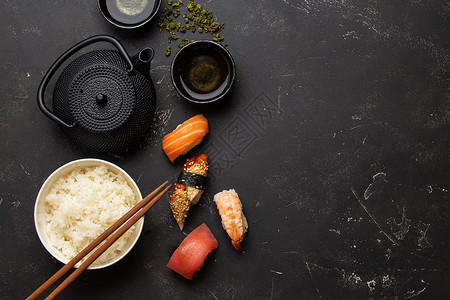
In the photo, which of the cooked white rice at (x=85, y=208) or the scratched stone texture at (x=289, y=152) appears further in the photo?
the scratched stone texture at (x=289, y=152)

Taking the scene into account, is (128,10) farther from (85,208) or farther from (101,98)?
(85,208)

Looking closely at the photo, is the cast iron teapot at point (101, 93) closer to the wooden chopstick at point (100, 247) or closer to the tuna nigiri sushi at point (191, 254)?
the wooden chopstick at point (100, 247)

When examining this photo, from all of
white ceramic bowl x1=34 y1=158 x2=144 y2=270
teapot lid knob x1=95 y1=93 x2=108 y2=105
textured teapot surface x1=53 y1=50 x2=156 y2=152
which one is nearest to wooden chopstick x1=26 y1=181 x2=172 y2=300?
white ceramic bowl x1=34 y1=158 x2=144 y2=270

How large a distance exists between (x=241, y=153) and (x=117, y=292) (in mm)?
1073

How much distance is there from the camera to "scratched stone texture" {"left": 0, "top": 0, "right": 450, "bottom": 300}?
2438 millimetres

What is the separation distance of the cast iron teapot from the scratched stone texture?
0.23m

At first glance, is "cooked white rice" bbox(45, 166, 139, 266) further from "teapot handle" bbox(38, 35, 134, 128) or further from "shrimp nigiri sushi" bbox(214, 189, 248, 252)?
"shrimp nigiri sushi" bbox(214, 189, 248, 252)

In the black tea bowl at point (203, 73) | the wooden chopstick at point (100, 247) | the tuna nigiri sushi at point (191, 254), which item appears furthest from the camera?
the black tea bowl at point (203, 73)

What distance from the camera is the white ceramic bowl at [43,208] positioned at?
7.11 ft

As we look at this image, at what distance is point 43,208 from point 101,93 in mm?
688

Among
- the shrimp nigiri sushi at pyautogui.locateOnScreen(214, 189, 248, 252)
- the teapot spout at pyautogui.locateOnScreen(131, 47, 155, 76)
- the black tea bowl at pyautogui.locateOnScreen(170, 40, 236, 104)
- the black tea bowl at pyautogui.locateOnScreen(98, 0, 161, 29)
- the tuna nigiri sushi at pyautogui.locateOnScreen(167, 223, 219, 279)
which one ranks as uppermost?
the black tea bowl at pyautogui.locateOnScreen(98, 0, 161, 29)

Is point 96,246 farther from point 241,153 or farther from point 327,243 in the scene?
Answer: point 327,243

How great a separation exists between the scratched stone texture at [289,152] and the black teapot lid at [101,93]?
302 millimetres

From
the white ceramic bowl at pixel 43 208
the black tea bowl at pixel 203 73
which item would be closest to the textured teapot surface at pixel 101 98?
the white ceramic bowl at pixel 43 208
